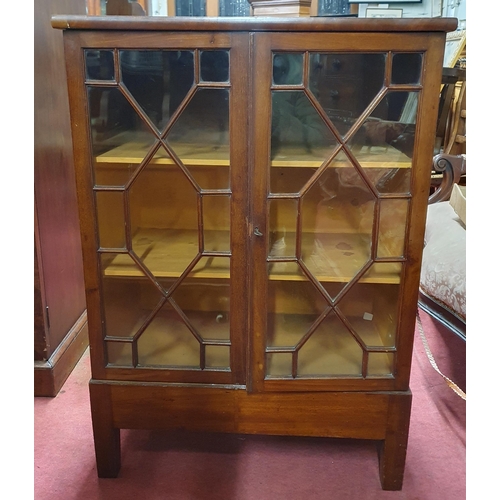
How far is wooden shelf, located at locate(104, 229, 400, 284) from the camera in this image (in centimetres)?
98

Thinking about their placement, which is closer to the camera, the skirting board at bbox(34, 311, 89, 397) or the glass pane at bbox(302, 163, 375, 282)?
the glass pane at bbox(302, 163, 375, 282)

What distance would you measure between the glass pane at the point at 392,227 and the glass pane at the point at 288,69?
0.28 m

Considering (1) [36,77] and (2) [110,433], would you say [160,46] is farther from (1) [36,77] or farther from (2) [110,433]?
(2) [110,433]

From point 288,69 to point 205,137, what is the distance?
0.19 meters

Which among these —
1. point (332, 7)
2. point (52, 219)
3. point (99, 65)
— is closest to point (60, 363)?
point (52, 219)

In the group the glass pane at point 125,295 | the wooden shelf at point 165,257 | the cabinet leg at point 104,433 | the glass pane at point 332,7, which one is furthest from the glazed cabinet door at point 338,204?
the glass pane at point 332,7

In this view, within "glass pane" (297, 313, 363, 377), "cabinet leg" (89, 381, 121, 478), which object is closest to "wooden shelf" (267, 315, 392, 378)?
"glass pane" (297, 313, 363, 377)

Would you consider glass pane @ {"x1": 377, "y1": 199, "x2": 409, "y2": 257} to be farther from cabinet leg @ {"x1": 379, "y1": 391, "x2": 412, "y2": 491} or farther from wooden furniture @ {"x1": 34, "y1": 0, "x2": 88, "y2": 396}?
wooden furniture @ {"x1": 34, "y1": 0, "x2": 88, "y2": 396}

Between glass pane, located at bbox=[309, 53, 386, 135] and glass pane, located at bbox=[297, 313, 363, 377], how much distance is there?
1.31 ft

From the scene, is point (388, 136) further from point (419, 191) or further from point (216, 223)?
point (216, 223)

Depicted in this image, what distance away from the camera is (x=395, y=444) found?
1048mm

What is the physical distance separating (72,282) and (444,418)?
44.2 inches

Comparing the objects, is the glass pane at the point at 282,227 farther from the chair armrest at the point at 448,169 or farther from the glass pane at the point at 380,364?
the chair armrest at the point at 448,169

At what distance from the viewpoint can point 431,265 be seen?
128 cm
